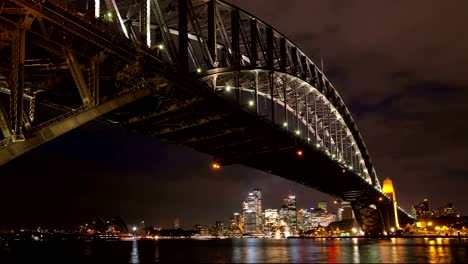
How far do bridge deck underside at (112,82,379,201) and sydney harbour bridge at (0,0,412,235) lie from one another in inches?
3.8

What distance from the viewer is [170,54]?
110 ft

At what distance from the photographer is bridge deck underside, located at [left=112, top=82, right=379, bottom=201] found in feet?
125

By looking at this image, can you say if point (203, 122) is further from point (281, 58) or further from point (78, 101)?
point (281, 58)

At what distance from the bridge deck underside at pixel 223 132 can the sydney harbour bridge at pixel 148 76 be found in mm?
97

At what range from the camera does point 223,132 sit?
1818 inches

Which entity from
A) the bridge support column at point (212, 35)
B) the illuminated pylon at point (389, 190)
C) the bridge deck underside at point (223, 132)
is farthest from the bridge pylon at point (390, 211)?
the bridge support column at point (212, 35)

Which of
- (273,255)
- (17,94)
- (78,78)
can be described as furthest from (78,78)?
(273,255)

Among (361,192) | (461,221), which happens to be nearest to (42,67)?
(361,192)

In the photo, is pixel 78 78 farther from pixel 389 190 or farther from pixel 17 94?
pixel 389 190

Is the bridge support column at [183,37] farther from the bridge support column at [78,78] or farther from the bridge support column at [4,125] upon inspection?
the bridge support column at [4,125]

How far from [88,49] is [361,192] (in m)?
89.1

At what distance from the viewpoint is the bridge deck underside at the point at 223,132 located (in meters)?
38.2

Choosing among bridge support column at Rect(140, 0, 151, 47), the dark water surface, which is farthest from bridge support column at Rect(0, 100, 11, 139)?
the dark water surface

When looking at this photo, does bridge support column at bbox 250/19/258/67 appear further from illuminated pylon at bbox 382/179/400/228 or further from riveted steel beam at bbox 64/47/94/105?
illuminated pylon at bbox 382/179/400/228
